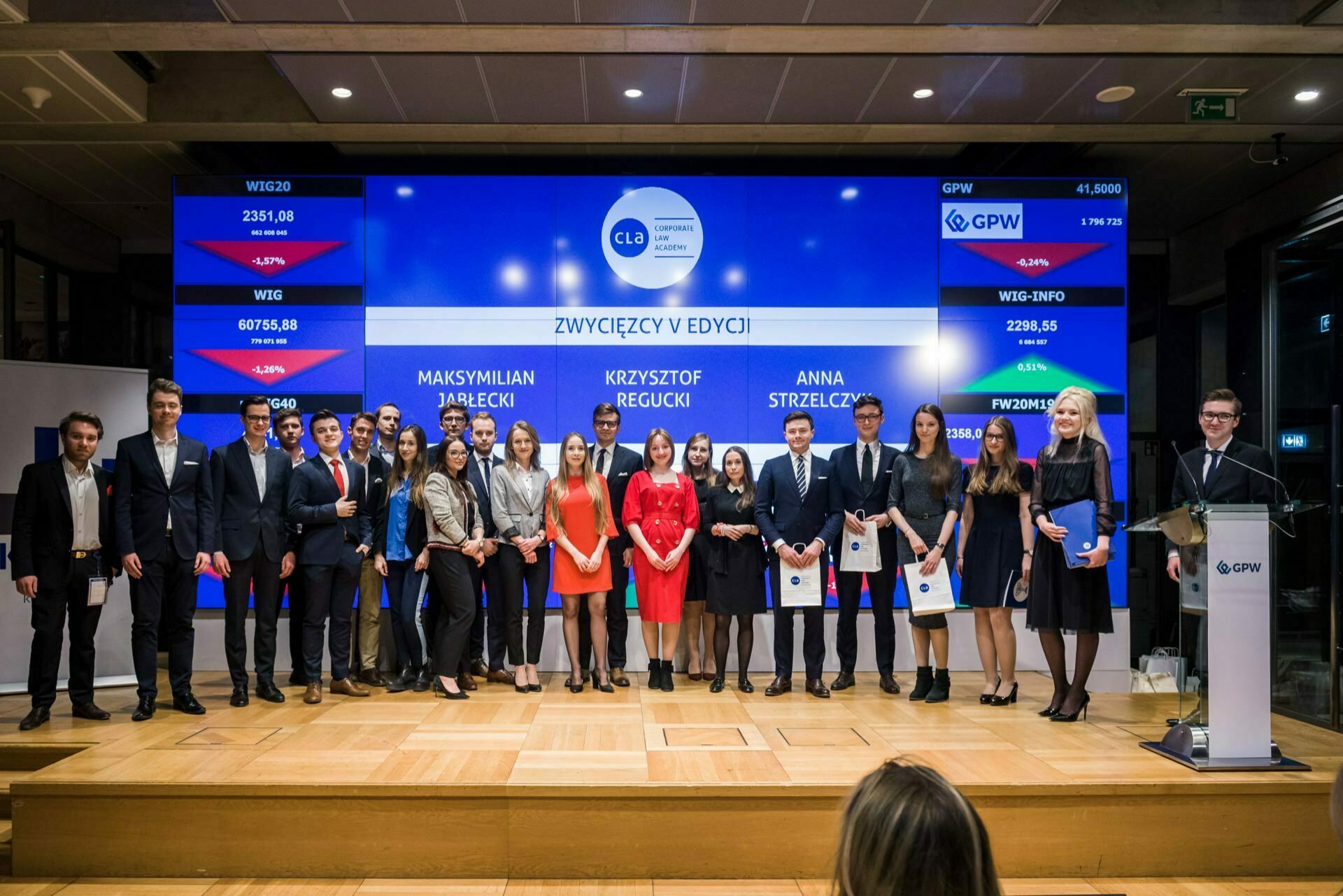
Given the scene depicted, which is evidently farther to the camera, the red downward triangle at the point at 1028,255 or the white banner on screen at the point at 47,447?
the red downward triangle at the point at 1028,255

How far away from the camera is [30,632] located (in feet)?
18.1

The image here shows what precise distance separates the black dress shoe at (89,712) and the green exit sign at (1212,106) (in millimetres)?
6649

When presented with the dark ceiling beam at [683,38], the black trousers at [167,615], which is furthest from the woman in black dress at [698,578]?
the black trousers at [167,615]

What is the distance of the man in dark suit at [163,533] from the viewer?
4.50 metres

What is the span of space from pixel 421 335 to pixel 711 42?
8.57ft

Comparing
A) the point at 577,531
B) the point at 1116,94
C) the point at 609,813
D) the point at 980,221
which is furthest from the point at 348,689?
the point at 1116,94

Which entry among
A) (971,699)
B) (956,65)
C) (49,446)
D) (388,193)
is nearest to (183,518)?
(49,446)

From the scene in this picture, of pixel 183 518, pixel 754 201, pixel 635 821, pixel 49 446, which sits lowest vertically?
pixel 635 821

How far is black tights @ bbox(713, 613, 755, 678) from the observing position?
520 cm

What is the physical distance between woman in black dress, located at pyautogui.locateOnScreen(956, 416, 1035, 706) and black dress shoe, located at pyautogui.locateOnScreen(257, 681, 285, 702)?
11.8 ft

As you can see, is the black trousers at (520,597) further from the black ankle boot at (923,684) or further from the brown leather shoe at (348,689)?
the black ankle boot at (923,684)

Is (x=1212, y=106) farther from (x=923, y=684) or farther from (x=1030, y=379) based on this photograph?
(x=923, y=684)

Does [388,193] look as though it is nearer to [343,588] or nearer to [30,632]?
[343,588]

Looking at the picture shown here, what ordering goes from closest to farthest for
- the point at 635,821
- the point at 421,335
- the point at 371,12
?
the point at 635,821, the point at 371,12, the point at 421,335
